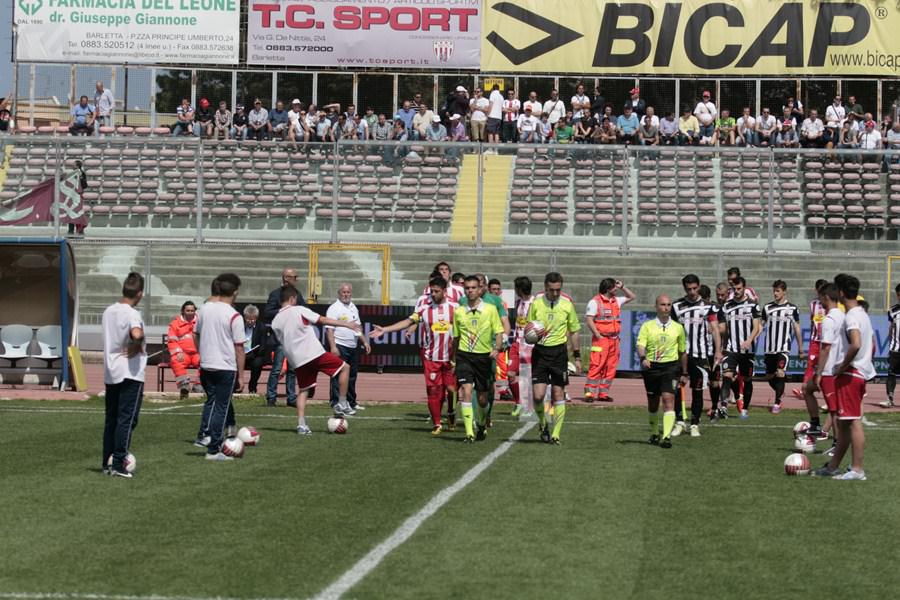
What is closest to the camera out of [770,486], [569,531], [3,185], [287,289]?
[569,531]

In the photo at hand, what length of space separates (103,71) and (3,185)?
323 inches

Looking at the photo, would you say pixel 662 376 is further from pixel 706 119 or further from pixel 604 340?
pixel 706 119

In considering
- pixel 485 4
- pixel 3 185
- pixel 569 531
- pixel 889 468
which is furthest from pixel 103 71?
pixel 569 531

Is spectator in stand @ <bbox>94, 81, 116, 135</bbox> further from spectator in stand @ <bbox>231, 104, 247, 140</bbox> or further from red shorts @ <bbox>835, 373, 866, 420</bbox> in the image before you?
red shorts @ <bbox>835, 373, 866, 420</bbox>

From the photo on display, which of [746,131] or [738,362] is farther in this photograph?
[746,131]

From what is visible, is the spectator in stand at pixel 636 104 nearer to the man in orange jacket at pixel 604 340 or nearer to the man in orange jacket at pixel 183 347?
the man in orange jacket at pixel 604 340

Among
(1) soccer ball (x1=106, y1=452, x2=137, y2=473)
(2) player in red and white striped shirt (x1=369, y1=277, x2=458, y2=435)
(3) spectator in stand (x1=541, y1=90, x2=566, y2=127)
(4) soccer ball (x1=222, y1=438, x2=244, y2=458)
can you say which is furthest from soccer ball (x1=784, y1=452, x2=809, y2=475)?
(3) spectator in stand (x1=541, y1=90, x2=566, y2=127)

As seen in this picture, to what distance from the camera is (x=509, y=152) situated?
3456 cm

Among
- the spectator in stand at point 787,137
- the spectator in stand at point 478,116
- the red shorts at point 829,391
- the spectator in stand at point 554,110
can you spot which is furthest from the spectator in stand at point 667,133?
the red shorts at point 829,391

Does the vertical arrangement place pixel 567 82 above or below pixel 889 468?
above

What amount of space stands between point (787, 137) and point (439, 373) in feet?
74.7

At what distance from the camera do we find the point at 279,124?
39219 mm

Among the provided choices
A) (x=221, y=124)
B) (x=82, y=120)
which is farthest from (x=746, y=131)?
(x=82, y=120)

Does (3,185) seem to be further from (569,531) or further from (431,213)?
(569,531)
